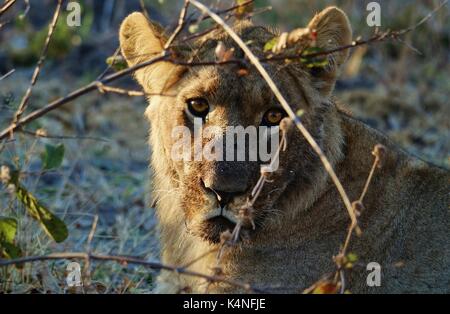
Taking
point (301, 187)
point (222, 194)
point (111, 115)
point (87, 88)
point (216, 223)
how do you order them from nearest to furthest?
point (87, 88) < point (222, 194) < point (216, 223) < point (301, 187) < point (111, 115)

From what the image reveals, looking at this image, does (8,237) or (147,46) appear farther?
(147,46)

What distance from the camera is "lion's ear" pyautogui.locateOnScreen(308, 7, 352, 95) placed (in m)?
4.88

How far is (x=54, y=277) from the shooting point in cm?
557

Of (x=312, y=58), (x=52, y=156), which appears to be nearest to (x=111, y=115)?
(x=52, y=156)

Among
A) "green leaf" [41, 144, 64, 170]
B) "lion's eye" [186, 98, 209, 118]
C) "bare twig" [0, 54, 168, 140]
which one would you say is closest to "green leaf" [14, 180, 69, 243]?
"green leaf" [41, 144, 64, 170]

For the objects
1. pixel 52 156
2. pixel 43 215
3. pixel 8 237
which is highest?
pixel 52 156

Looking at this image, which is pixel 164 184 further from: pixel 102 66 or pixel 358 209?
pixel 102 66

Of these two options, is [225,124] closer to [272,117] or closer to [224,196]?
[272,117]

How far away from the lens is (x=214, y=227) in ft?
15.0

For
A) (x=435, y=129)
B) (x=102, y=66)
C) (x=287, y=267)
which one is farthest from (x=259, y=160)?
(x=102, y=66)

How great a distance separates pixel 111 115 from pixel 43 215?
5.88 meters

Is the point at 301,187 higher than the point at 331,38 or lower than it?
lower

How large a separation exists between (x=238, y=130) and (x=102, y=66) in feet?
23.2
